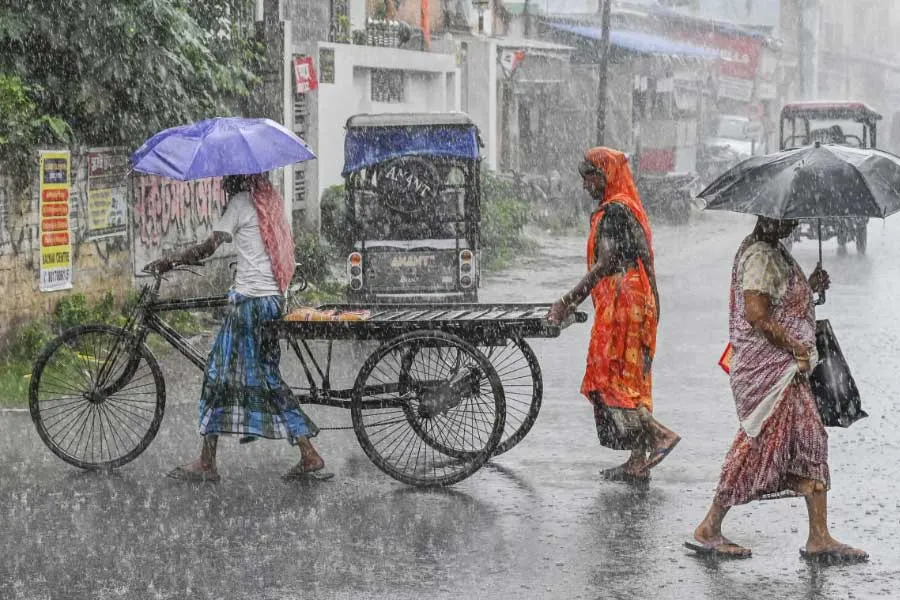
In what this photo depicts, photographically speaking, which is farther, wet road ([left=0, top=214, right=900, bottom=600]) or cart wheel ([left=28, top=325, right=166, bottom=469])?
cart wheel ([left=28, top=325, right=166, bottom=469])

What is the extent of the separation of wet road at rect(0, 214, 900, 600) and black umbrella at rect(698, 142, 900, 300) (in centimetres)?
148

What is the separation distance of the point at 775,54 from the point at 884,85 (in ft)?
83.3

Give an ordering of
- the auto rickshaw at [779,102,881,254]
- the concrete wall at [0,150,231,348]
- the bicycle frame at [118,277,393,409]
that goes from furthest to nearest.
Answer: the auto rickshaw at [779,102,881,254]
the concrete wall at [0,150,231,348]
the bicycle frame at [118,277,393,409]

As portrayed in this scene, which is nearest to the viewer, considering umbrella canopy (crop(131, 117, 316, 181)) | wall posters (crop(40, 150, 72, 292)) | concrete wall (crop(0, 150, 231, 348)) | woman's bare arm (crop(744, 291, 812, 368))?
woman's bare arm (crop(744, 291, 812, 368))

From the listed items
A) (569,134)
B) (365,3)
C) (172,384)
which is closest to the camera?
(172,384)

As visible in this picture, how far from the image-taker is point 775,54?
54594 millimetres

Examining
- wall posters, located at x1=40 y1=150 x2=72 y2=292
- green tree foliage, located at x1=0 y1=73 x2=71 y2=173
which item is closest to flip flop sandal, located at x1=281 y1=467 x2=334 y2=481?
green tree foliage, located at x1=0 y1=73 x2=71 y2=173

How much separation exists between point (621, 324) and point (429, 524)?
5.09 feet

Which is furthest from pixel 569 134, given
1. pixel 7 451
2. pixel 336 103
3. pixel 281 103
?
pixel 7 451

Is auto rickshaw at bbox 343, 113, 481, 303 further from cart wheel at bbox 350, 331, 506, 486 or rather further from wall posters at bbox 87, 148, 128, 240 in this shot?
cart wheel at bbox 350, 331, 506, 486

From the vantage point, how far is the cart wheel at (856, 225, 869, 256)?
22.1 m

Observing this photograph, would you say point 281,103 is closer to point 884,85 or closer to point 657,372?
point 657,372

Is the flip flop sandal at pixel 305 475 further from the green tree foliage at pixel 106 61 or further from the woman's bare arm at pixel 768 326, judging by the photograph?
the green tree foliage at pixel 106 61

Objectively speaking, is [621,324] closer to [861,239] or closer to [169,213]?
[169,213]
